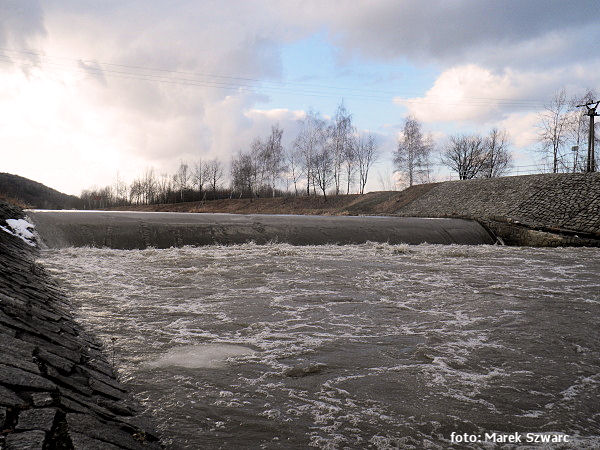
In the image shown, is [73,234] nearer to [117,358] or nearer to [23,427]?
[117,358]

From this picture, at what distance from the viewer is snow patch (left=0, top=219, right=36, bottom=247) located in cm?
904

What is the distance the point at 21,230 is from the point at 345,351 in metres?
9.04

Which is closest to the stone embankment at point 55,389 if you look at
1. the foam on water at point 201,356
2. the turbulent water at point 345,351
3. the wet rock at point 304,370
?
the turbulent water at point 345,351

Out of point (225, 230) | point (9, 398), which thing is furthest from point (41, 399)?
point (225, 230)

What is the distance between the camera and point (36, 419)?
6.07ft

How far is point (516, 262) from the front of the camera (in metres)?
10.1

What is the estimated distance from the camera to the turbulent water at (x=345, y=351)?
2641 millimetres

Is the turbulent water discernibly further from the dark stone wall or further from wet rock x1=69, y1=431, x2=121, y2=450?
the dark stone wall

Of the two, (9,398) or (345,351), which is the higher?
(9,398)

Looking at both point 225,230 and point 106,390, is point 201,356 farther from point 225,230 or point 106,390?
point 225,230

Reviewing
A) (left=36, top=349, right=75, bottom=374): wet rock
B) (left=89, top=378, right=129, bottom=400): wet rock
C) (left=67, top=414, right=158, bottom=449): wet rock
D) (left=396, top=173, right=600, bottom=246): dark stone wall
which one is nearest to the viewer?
(left=67, top=414, right=158, bottom=449): wet rock

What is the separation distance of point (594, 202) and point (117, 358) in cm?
2450

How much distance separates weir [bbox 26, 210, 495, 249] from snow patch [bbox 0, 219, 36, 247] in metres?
0.35

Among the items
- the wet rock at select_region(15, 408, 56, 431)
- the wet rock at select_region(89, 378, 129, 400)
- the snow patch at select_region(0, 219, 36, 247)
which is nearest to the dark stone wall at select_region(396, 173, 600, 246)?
the snow patch at select_region(0, 219, 36, 247)
